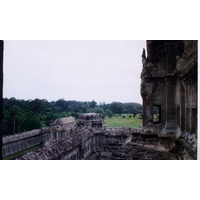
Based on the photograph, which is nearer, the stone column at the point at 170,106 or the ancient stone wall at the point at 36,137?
the stone column at the point at 170,106

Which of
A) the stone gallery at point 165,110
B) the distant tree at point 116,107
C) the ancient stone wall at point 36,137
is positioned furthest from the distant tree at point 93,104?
the ancient stone wall at point 36,137

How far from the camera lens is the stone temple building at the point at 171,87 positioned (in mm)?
4922

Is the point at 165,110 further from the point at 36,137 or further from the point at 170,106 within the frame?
the point at 36,137

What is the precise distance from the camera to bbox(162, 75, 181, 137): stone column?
5996 millimetres

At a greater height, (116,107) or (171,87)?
(171,87)

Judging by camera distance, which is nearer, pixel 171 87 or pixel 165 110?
pixel 171 87

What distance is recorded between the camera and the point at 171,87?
239 inches

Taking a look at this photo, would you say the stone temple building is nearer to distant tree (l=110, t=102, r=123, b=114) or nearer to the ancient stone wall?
distant tree (l=110, t=102, r=123, b=114)

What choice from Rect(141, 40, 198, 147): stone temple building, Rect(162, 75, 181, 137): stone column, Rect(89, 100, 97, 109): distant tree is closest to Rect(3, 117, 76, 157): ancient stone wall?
Rect(89, 100, 97, 109): distant tree

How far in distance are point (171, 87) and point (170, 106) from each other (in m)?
0.54

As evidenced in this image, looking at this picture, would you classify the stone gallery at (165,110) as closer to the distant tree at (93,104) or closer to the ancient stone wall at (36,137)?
the distant tree at (93,104)

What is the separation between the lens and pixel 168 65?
6215mm

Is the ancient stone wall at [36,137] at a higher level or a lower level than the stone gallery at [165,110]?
lower

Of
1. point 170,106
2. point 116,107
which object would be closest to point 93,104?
point 116,107
